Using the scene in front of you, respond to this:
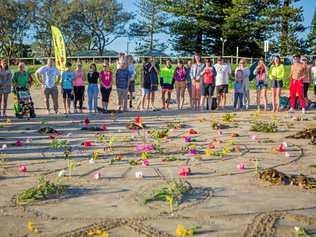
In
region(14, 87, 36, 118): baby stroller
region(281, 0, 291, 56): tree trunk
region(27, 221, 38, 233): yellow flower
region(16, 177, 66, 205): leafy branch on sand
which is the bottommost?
region(27, 221, 38, 233): yellow flower

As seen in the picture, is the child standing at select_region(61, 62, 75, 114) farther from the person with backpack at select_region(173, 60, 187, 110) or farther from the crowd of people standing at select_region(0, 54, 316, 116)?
the person with backpack at select_region(173, 60, 187, 110)

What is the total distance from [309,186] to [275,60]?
33.8 ft

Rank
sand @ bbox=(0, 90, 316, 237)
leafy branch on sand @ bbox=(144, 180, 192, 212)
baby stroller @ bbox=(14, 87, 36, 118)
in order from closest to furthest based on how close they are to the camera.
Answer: sand @ bbox=(0, 90, 316, 237) < leafy branch on sand @ bbox=(144, 180, 192, 212) < baby stroller @ bbox=(14, 87, 36, 118)

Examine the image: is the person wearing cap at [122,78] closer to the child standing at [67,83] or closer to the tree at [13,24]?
the child standing at [67,83]

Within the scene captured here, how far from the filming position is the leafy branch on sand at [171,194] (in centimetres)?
580

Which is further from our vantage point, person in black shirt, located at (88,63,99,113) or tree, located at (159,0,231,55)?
tree, located at (159,0,231,55)

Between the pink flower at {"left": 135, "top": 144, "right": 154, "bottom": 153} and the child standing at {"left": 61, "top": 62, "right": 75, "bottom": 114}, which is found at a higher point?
the child standing at {"left": 61, "top": 62, "right": 75, "bottom": 114}

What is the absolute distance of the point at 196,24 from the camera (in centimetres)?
4534

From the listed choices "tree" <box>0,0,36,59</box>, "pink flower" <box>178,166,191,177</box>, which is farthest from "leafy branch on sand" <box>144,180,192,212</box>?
"tree" <box>0,0,36,59</box>

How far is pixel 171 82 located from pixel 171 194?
441 inches

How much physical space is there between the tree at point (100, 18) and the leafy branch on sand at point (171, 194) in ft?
209

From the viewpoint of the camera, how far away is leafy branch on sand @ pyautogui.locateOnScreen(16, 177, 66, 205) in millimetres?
5988

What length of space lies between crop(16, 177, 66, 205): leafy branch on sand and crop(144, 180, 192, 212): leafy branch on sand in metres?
1.12

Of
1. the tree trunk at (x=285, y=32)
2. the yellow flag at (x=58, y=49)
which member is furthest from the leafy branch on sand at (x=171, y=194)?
the tree trunk at (x=285, y=32)
